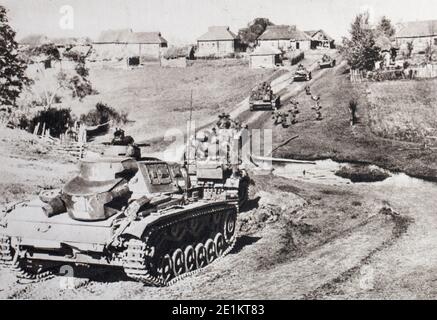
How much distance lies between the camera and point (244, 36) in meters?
56.4

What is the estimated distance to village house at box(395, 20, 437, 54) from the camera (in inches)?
1284

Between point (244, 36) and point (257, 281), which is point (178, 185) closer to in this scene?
point (257, 281)

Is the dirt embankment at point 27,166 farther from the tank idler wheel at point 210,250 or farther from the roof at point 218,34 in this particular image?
the roof at point 218,34

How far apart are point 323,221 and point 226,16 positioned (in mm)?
6737

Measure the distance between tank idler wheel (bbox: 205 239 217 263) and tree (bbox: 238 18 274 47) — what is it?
44.1 metres

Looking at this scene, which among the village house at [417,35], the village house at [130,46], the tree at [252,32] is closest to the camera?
the village house at [417,35]

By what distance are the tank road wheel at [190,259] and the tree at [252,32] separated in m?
44.9

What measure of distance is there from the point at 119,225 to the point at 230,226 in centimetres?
394

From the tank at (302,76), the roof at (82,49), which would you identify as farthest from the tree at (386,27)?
the roof at (82,49)

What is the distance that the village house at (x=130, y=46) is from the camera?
4206 centimetres

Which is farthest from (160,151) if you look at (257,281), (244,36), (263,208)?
(244,36)

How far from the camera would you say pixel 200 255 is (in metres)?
12.0

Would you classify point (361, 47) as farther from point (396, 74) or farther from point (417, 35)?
point (417, 35)
